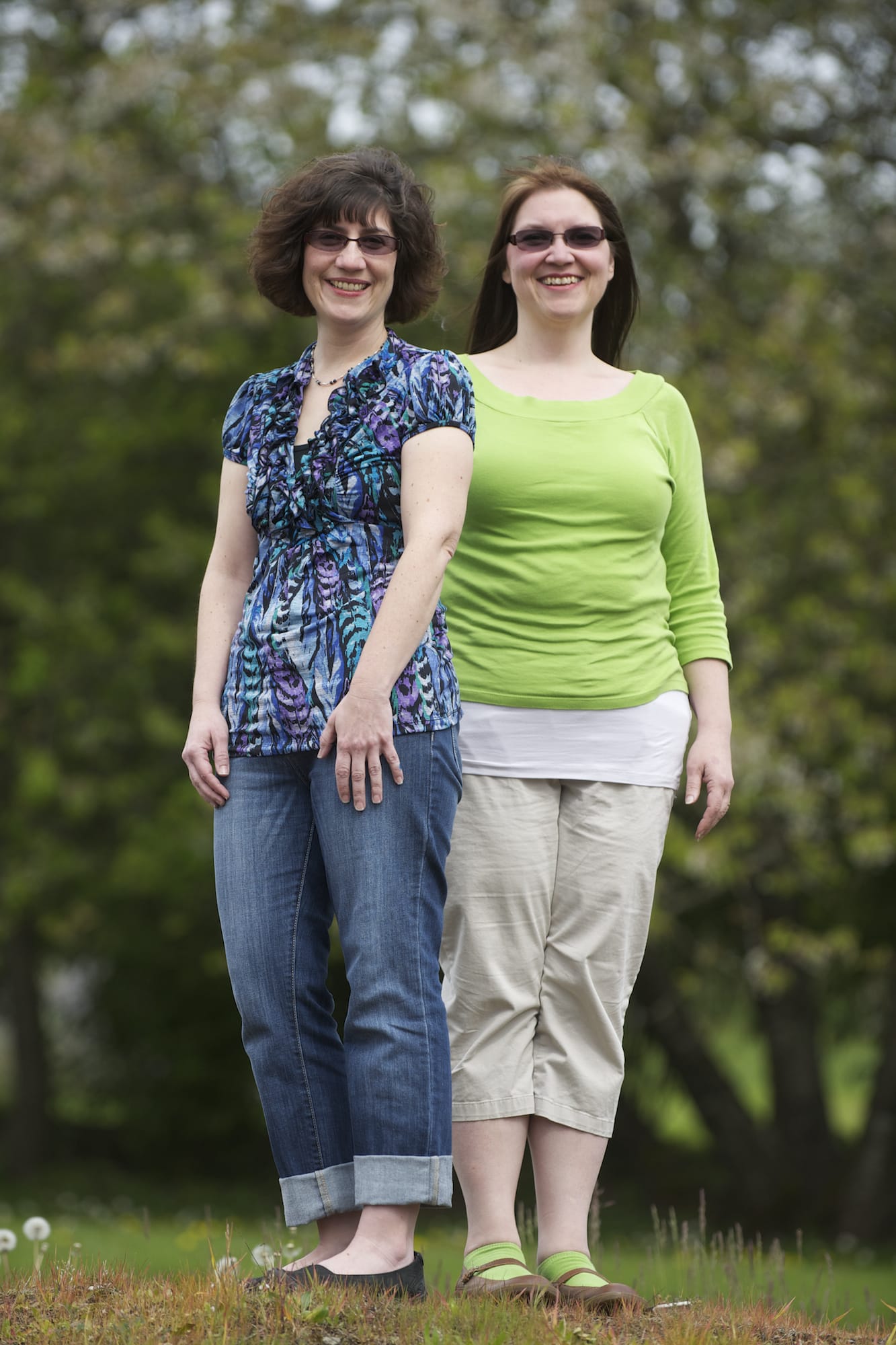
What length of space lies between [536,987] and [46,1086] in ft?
38.9

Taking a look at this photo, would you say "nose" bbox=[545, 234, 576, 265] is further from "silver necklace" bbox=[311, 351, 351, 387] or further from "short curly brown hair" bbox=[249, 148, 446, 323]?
"silver necklace" bbox=[311, 351, 351, 387]

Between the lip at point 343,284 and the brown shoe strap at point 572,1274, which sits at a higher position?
the lip at point 343,284

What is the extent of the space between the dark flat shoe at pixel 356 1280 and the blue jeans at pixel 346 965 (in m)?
0.10

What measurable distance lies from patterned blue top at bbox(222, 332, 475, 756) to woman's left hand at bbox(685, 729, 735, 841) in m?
0.56

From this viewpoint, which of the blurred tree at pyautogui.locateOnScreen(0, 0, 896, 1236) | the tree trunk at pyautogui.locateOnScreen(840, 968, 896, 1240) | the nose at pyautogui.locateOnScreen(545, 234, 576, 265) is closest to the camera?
the nose at pyautogui.locateOnScreen(545, 234, 576, 265)

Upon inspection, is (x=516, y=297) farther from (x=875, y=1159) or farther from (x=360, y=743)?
(x=875, y=1159)

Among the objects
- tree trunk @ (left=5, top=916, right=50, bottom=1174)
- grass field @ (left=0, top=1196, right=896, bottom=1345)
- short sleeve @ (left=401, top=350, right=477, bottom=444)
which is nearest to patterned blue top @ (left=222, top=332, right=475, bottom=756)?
short sleeve @ (left=401, top=350, right=477, bottom=444)

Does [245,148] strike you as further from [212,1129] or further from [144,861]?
[212,1129]

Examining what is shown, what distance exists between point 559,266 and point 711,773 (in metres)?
1.04

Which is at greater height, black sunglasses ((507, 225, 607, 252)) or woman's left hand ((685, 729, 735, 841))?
black sunglasses ((507, 225, 607, 252))

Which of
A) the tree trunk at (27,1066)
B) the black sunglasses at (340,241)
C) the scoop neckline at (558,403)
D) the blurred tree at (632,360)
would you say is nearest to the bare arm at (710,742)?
the scoop neckline at (558,403)

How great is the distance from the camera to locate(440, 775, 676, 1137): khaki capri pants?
2.89 meters

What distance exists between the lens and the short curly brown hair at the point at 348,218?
2.77m

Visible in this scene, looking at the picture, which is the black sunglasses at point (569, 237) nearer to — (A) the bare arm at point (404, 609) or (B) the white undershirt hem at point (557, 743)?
(A) the bare arm at point (404, 609)
